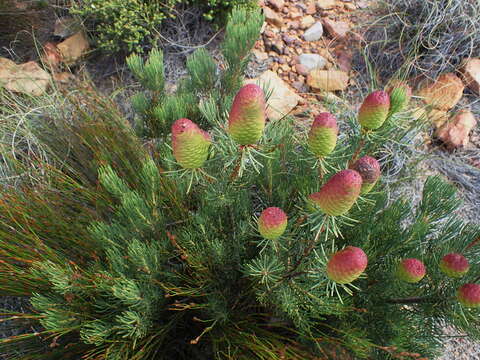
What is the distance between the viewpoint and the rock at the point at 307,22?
2.51m

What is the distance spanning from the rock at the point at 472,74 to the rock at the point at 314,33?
31.4 inches

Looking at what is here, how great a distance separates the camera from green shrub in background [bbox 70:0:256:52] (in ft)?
7.14

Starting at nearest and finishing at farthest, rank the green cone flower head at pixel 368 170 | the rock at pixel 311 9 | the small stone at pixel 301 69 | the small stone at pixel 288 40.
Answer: the green cone flower head at pixel 368 170 → the small stone at pixel 301 69 → the small stone at pixel 288 40 → the rock at pixel 311 9

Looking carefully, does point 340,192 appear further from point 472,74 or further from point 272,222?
point 472,74

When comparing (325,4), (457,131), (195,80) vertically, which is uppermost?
(195,80)

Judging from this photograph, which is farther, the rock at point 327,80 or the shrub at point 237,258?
the rock at point 327,80

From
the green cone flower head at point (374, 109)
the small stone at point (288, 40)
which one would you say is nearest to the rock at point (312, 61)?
the small stone at point (288, 40)

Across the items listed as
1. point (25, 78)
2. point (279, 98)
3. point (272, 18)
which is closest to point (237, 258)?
point (279, 98)

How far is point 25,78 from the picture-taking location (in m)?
2.13

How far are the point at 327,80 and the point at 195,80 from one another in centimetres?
93

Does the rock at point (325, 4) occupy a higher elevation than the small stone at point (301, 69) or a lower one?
higher

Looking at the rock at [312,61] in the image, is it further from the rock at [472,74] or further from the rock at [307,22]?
the rock at [472,74]

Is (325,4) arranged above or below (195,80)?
below

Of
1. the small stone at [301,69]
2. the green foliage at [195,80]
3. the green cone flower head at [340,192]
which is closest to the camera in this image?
the green cone flower head at [340,192]
